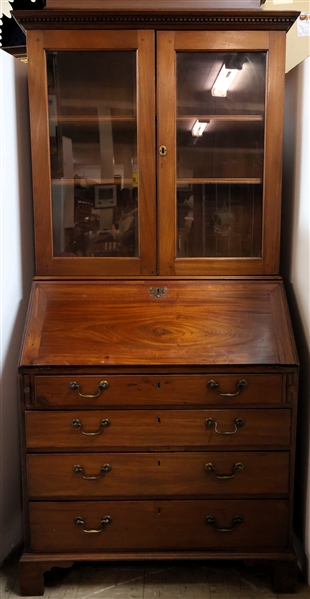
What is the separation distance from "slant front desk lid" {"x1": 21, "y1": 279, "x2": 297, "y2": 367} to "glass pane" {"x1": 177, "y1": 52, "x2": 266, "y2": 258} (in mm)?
162

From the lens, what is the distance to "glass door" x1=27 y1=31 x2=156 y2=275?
5.53 feet

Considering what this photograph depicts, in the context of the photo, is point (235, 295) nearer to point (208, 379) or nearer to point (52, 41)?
point (208, 379)

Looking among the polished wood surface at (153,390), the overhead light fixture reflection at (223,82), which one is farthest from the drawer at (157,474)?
the overhead light fixture reflection at (223,82)

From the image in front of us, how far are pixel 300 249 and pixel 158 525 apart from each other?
40.9 inches

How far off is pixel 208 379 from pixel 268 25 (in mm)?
1165

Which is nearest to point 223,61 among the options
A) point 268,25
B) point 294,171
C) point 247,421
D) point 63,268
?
point 268,25

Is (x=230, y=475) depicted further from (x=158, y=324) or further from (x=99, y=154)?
(x=99, y=154)

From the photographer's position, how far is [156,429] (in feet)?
5.32

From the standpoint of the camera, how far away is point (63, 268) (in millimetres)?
1771

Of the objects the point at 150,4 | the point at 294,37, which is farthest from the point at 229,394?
the point at 294,37

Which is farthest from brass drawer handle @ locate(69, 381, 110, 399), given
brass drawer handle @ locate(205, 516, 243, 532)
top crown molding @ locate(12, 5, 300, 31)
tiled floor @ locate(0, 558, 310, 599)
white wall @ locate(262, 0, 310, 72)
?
white wall @ locate(262, 0, 310, 72)

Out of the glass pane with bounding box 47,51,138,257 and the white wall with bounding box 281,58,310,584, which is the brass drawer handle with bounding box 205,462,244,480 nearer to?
the white wall with bounding box 281,58,310,584

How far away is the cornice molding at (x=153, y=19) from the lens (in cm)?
162

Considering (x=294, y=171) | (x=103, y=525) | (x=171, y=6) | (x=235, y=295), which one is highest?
(x=171, y=6)
